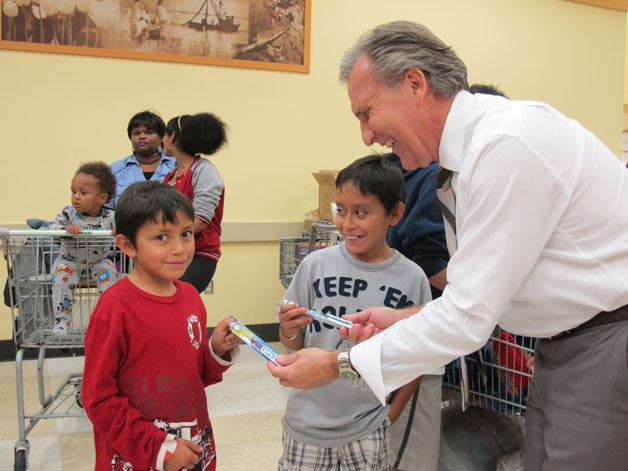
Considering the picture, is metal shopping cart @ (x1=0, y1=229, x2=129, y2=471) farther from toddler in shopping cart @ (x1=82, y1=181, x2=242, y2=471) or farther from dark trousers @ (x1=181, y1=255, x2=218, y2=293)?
toddler in shopping cart @ (x1=82, y1=181, x2=242, y2=471)

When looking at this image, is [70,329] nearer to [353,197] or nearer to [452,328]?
[353,197]

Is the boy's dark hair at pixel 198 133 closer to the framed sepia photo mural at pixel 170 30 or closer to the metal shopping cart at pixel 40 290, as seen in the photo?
the metal shopping cart at pixel 40 290

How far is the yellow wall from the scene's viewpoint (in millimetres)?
3807

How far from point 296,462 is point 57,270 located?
1.48 metres

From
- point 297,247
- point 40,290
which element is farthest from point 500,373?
point 297,247

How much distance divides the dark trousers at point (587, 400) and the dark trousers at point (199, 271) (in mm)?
2052

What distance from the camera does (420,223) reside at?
1643 mm

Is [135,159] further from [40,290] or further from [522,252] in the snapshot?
[522,252]

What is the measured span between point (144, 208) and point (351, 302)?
625mm

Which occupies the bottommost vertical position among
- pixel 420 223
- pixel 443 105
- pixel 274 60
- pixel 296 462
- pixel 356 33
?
pixel 296 462

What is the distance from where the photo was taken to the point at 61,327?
7.98ft

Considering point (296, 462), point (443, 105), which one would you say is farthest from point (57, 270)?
point (443, 105)

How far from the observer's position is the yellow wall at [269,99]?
3807mm

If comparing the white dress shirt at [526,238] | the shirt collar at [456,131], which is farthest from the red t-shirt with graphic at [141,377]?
the shirt collar at [456,131]
